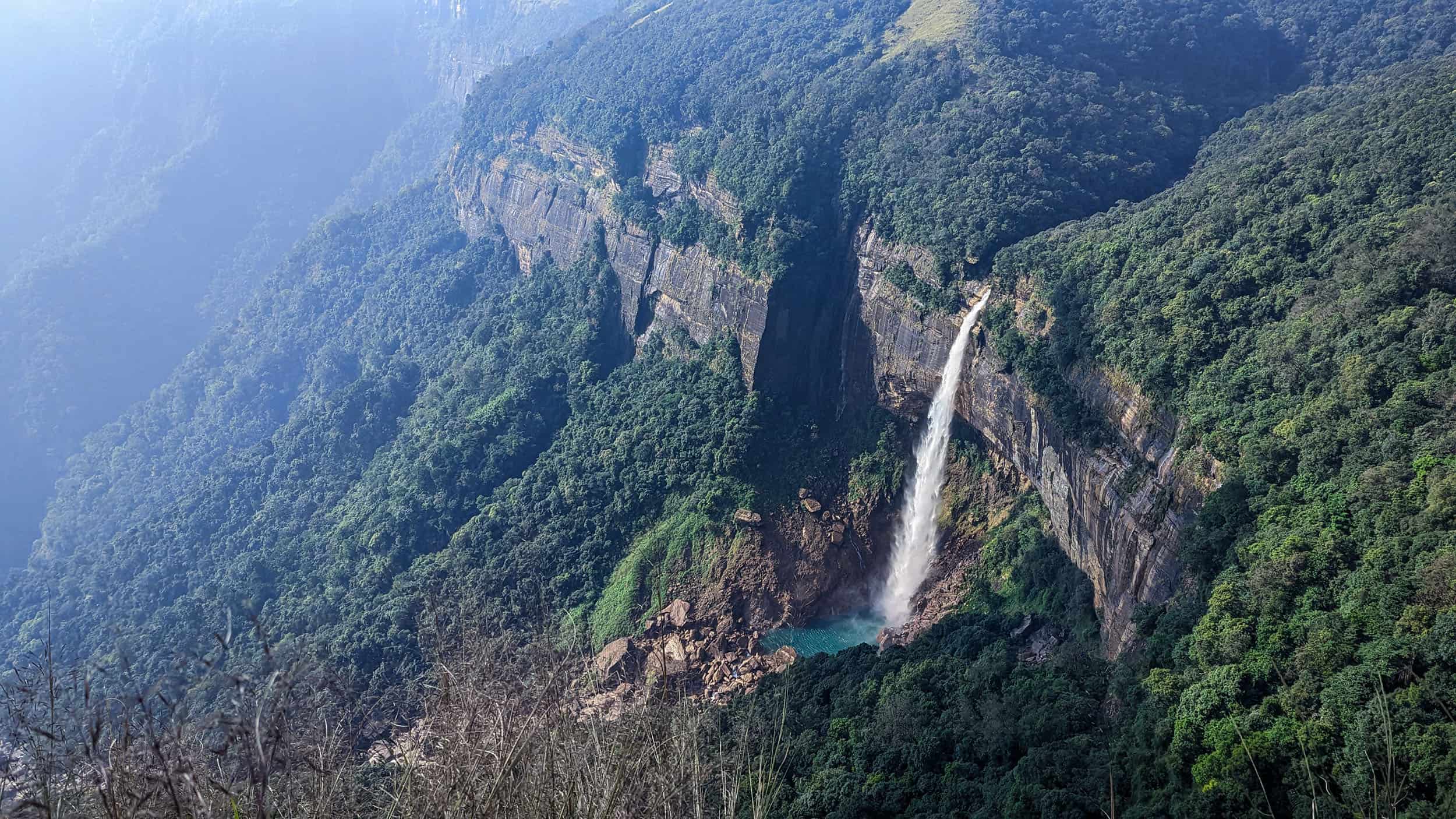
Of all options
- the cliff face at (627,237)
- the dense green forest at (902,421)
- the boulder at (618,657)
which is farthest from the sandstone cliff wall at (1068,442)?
the boulder at (618,657)

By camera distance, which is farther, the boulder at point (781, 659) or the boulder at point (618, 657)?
the boulder at point (618, 657)

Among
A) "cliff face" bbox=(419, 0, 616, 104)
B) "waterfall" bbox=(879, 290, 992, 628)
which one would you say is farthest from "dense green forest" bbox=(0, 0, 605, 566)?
"waterfall" bbox=(879, 290, 992, 628)

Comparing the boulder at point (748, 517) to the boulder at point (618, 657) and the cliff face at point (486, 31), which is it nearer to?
the boulder at point (618, 657)

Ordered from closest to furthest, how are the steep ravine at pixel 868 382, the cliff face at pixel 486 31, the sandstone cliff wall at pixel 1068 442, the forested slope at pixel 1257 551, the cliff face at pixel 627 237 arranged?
the forested slope at pixel 1257 551
the sandstone cliff wall at pixel 1068 442
the steep ravine at pixel 868 382
the cliff face at pixel 627 237
the cliff face at pixel 486 31

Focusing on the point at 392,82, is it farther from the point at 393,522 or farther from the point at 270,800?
the point at 270,800

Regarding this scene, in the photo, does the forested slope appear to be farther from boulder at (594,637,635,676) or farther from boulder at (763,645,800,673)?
boulder at (594,637,635,676)

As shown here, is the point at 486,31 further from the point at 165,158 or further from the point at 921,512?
the point at 921,512
